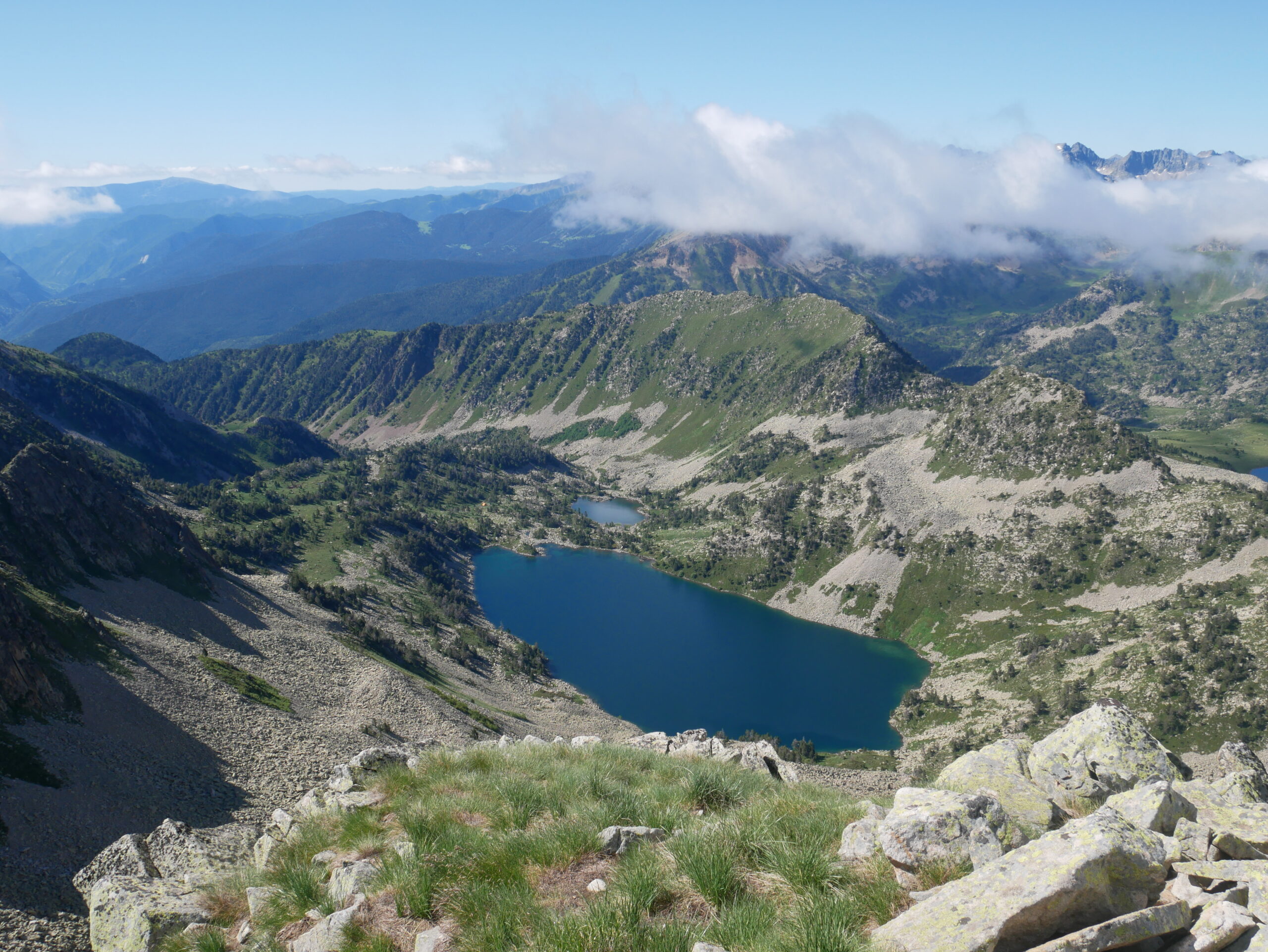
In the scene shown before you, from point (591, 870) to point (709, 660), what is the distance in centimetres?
14855

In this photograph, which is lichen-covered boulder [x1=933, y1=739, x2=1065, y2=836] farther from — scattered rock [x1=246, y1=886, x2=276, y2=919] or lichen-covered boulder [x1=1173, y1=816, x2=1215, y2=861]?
scattered rock [x1=246, y1=886, x2=276, y2=919]

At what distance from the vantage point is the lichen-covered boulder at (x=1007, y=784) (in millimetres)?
13719

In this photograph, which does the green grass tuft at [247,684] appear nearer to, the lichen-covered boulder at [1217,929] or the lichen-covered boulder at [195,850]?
the lichen-covered boulder at [195,850]

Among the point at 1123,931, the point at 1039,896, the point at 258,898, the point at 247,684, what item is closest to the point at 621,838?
the point at 1039,896

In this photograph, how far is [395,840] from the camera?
47.4 feet

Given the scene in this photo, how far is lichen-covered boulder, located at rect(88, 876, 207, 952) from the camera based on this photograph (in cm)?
1488

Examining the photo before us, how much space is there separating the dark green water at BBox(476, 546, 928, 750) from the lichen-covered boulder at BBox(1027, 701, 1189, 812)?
108 meters

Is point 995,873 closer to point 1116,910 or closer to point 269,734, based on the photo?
point 1116,910

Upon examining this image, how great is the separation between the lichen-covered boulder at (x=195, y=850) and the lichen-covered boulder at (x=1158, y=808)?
67.7 ft

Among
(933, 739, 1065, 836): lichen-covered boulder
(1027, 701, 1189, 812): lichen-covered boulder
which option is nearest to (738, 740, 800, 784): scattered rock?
(1027, 701, 1189, 812): lichen-covered boulder

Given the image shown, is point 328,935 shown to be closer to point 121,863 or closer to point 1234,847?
point 121,863

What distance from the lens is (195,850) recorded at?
20.1m

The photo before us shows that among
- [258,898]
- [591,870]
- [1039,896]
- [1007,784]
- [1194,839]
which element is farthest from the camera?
[1007,784]

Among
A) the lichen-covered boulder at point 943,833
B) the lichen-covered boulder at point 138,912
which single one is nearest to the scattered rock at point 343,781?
the lichen-covered boulder at point 138,912
